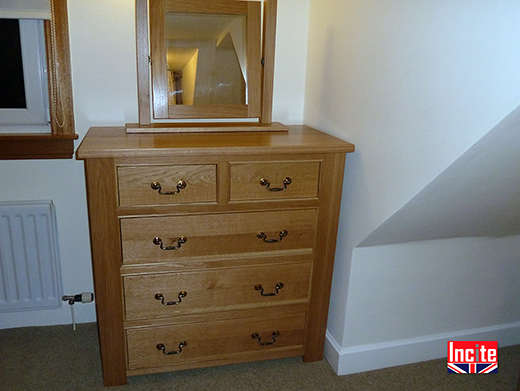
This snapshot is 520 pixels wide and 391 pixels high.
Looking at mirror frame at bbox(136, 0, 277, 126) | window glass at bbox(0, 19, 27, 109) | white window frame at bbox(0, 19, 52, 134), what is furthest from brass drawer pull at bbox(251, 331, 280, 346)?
window glass at bbox(0, 19, 27, 109)

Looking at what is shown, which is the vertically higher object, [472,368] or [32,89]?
[32,89]

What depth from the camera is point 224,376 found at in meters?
1.81

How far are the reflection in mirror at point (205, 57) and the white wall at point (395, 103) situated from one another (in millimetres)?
357

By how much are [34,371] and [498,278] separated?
6.41 ft

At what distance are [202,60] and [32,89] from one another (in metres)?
0.69

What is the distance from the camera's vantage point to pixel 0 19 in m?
1.72

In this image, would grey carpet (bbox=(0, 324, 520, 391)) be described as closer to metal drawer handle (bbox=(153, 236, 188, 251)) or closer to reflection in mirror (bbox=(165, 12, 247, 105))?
metal drawer handle (bbox=(153, 236, 188, 251))

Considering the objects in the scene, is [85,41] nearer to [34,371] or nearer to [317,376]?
[34,371]

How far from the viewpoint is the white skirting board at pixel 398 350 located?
6.10ft

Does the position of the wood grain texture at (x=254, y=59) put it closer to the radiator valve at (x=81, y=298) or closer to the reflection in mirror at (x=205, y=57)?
the reflection in mirror at (x=205, y=57)

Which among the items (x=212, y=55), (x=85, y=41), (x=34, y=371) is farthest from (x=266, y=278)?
(x=85, y=41)

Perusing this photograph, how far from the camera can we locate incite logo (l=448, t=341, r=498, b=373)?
1.93 m

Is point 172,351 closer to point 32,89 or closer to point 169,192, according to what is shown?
point 169,192

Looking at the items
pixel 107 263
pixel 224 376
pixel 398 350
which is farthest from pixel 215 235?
pixel 398 350
